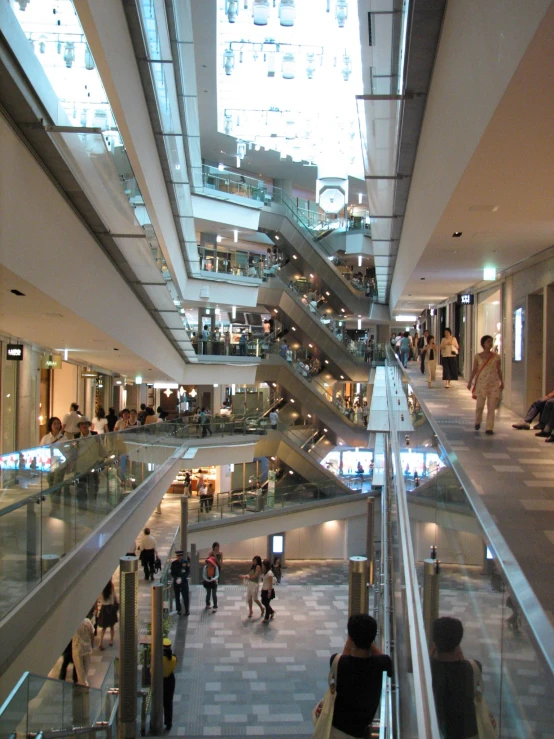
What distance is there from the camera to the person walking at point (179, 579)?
14797 mm

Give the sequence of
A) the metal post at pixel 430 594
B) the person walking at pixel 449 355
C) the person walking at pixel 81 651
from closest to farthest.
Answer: the metal post at pixel 430 594
the person walking at pixel 81 651
the person walking at pixel 449 355

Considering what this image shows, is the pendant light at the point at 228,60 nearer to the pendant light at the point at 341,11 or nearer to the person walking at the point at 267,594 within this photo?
the pendant light at the point at 341,11

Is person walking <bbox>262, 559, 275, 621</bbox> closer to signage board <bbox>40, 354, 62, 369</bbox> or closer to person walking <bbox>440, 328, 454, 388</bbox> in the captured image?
person walking <bbox>440, 328, 454, 388</bbox>

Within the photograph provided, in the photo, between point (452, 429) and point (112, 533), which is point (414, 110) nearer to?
point (452, 429)

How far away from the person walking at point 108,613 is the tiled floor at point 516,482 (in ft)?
Answer: 21.0

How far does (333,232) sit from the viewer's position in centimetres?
3859

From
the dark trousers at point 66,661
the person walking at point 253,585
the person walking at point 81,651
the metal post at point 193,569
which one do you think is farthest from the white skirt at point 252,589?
the dark trousers at point 66,661

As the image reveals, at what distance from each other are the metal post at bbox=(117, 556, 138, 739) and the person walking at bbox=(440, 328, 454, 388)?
8.96 m

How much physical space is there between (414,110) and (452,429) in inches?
180

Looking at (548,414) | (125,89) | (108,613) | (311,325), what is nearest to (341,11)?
(125,89)

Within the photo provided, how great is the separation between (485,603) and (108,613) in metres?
12.0

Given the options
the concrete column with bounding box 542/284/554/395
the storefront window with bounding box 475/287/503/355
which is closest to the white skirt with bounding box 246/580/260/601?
the concrete column with bounding box 542/284/554/395

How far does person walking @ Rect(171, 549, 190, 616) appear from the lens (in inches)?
583

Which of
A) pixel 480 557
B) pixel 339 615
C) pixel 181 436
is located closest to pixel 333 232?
pixel 181 436
